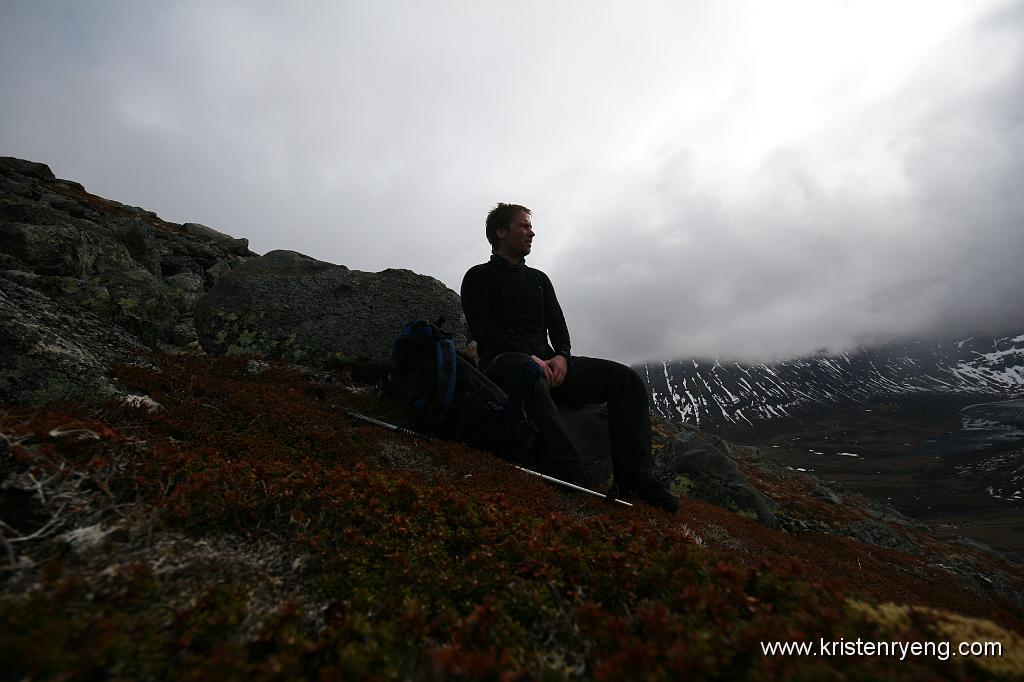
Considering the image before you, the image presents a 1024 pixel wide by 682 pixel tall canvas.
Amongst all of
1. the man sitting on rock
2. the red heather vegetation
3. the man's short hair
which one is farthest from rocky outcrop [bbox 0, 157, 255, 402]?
the man's short hair

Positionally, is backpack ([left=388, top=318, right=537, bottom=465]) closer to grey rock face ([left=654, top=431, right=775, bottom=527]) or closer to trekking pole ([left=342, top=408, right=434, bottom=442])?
trekking pole ([left=342, top=408, right=434, bottom=442])

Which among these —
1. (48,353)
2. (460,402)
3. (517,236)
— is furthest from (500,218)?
(48,353)

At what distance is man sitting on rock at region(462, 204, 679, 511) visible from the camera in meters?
6.38

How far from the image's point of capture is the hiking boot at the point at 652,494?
6113 millimetres

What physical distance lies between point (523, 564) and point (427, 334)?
4.97 m

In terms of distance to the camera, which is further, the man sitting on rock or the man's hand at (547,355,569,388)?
the man's hand at (547,355,569,388)

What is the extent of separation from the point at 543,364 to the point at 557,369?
543 millimetres

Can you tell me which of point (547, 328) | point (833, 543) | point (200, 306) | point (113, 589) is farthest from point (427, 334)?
point (833, 543)

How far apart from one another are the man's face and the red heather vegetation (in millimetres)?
5162

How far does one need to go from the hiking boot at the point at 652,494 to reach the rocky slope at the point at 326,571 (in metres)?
0.39

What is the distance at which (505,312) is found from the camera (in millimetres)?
7930

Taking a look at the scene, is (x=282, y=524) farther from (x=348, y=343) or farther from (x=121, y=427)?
(x=348, y=343)

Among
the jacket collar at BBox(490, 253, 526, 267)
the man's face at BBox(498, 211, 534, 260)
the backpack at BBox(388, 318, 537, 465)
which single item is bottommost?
the backpack at BBox(388, 318, 537, 465)

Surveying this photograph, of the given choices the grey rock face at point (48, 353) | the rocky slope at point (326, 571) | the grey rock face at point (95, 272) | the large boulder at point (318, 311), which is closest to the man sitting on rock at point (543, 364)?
the rocky slope at point (326, 571)
